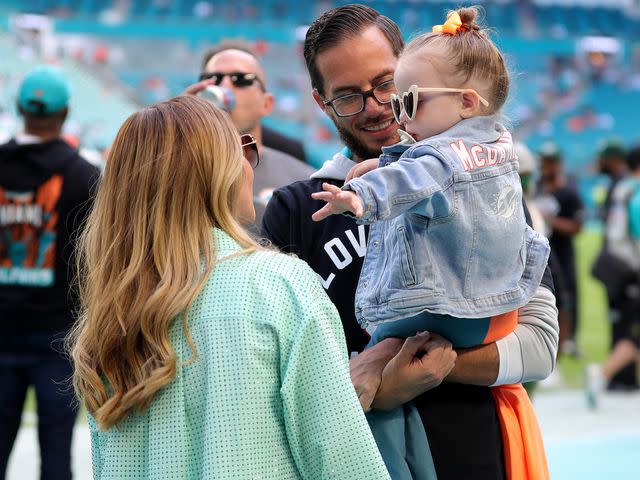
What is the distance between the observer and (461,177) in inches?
72.5

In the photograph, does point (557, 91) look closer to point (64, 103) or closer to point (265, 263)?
point (64, 103)

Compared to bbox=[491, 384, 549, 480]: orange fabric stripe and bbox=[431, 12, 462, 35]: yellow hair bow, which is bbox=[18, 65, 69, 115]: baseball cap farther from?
bbox=[491, 384, 549, 480]: orange fabric stripe

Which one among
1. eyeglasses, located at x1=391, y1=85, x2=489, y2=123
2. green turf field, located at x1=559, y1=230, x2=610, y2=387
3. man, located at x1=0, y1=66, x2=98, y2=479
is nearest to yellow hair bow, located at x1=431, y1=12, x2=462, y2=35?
eyeglasses, located at x1=391, y1=85, x2=489, y2=123

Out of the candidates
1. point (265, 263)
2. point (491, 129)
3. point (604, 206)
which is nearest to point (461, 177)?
point (491, 129)

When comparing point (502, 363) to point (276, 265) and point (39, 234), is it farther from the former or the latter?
point (39, 234)

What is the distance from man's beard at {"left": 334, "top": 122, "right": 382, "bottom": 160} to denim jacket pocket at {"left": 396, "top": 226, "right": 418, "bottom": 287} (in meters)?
0.51

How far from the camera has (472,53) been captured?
1984 mm

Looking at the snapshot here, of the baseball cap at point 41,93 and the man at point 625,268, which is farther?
the man at point 625,268

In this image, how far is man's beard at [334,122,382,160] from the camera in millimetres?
2373

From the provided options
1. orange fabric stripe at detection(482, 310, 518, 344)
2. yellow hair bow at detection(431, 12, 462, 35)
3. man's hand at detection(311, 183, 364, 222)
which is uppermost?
yellow hair bow at detection(431, 12, 462, 35)

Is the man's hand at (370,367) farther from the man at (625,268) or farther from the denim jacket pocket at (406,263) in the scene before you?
the man at (625,268)

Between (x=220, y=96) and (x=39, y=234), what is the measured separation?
3.40 feet

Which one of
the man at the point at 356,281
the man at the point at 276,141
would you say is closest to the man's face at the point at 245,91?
the man at the point at 276,141

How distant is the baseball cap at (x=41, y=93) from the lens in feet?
13.8
